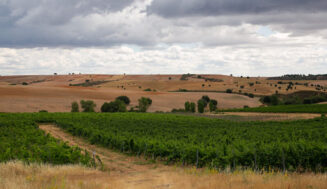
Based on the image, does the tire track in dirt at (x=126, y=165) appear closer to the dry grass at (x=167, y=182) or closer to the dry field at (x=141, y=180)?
the dry field at (x=141, y=180)

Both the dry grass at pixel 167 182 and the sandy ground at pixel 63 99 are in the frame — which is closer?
the dry grass at pixel 167 182

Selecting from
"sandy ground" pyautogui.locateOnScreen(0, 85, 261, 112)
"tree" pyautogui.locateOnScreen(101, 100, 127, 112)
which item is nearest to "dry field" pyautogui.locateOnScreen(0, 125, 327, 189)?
"sandy ground" pyautogui.locateOnScreen(0, 85, 261, 112)

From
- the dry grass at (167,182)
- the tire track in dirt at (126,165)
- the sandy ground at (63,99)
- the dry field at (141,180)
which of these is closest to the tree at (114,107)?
the sandy ground at (63,99)

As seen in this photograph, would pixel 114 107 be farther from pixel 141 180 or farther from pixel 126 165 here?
pixel 141 180

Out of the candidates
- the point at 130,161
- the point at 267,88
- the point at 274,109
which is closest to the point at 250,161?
the point at 130,161

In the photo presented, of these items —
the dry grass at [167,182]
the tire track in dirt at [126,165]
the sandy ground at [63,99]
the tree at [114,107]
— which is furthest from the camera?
the tree at [114,107]

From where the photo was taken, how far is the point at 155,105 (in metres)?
110

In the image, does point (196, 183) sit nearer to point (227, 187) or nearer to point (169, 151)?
point (227, 187)

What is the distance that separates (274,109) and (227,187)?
73.6 m

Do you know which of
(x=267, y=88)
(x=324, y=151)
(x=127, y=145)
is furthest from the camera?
(x=267, y=88)

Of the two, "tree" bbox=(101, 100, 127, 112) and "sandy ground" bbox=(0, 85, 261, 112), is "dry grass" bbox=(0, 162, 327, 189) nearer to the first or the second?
"sandy ground" bbox=(0, 85, 261, 112)

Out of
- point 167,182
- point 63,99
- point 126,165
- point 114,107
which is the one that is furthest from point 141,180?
point 63,99

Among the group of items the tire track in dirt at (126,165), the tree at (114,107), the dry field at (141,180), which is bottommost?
the tree at (114,107)

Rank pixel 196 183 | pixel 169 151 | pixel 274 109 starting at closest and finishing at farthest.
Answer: pixel 196 183, pixel 169 151, pixel 274 109
